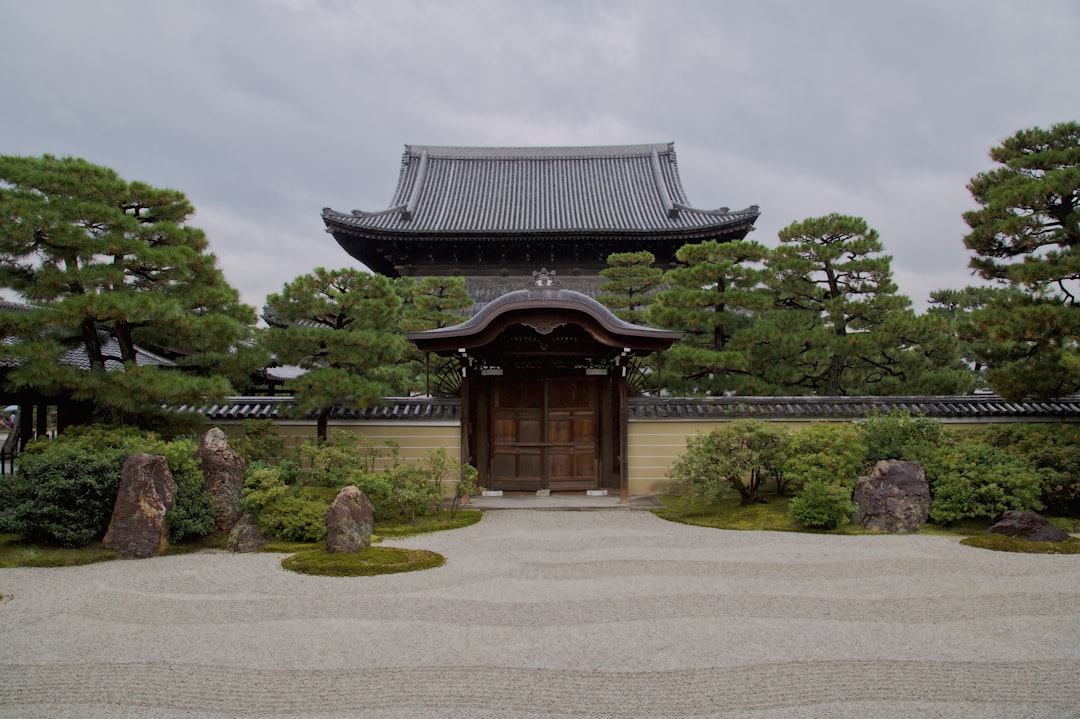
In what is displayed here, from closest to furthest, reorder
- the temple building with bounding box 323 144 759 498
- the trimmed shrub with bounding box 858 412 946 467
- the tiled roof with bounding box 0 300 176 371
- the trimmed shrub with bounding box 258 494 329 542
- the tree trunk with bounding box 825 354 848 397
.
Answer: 1. the trimmed shrub with bounding box 258 494 329 542
2. the tiled roof with bounding box 0 300 176 371
3. the trimmed shrub with bounding box 858 412 946 467
4. the temple building with bounding box 323 144 759 498
5. the tree trunk with bounding box 825 354 848 397

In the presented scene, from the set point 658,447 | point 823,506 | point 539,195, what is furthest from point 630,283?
point 823,506

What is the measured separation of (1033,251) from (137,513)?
12.7m

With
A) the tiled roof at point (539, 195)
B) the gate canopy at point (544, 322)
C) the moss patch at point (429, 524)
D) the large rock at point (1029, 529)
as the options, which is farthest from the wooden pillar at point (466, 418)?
the tiled roof at point (539, 195)

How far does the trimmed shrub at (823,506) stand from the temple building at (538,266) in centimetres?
294

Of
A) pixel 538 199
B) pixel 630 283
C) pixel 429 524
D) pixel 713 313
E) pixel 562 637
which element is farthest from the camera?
pixel 538 199

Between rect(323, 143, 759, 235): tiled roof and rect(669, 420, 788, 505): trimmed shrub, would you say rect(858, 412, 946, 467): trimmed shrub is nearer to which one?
rect(669, 420, 788, 505): trimmed shrub

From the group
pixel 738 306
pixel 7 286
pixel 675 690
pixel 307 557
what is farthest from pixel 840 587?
pixel 7 286

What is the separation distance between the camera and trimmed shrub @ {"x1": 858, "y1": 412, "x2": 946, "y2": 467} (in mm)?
9125

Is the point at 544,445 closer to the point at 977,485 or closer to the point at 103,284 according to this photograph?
the point at 977,485

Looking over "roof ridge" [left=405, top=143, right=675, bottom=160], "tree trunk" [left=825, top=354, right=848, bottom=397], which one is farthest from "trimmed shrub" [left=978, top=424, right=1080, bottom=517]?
"roof ridge" [left=405, top=143, right=675, bottom=160]

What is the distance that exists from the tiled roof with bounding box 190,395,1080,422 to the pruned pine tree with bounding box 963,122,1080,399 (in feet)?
3.64

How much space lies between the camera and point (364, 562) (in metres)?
6.61

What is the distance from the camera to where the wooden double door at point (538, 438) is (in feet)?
37.3

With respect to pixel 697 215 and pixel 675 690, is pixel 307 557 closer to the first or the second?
pixel 675 690
